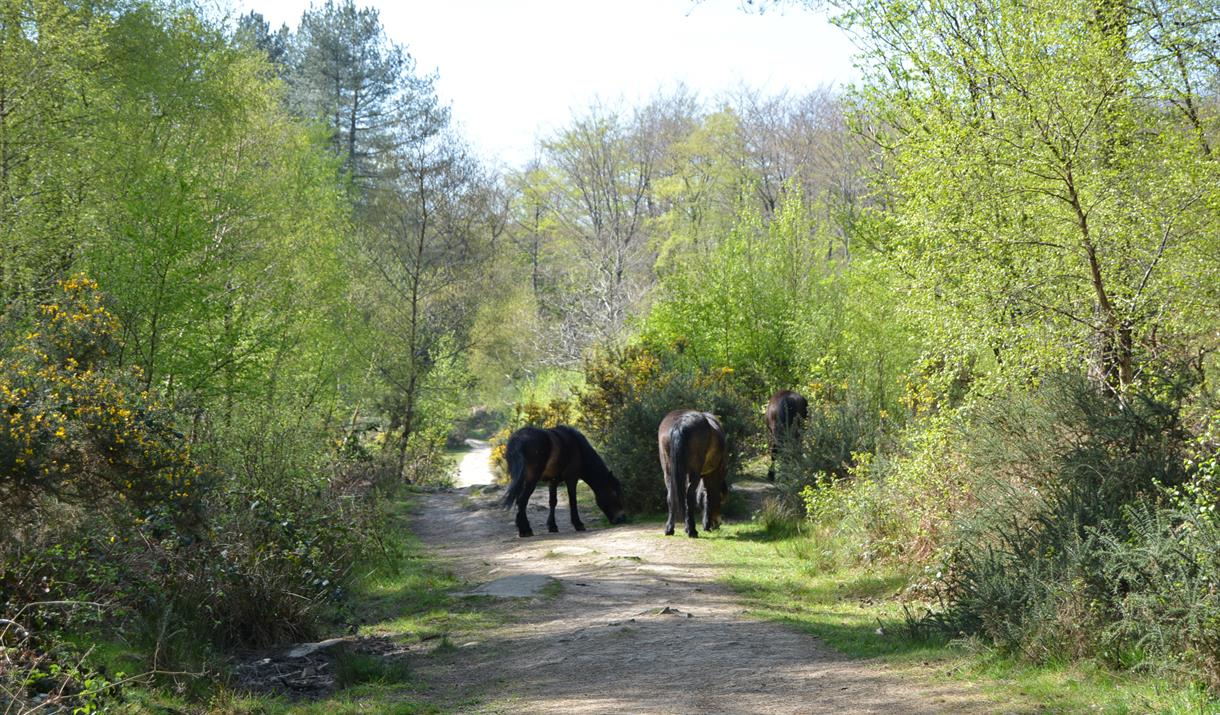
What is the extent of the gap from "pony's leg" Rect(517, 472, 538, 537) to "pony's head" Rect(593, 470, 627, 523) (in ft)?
4.32

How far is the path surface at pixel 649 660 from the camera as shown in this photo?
236 inches

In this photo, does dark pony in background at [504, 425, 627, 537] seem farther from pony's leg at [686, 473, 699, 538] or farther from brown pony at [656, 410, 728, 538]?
pony's leg at [686, 473, 699, 538]

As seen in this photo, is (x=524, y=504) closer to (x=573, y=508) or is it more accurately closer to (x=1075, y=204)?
(x=573, y=508)

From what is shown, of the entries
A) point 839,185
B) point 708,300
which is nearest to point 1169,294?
point 708,300

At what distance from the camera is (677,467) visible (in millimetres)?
13102

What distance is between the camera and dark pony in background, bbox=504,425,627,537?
1433cm

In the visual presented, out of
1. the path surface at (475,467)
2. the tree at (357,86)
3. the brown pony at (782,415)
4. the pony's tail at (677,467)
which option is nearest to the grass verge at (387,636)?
the pony's tail at (677,467)

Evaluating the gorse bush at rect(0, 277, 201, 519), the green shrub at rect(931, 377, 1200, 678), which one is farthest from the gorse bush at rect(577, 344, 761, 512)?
the gorse bush at rect(0, 277, 201, 519)

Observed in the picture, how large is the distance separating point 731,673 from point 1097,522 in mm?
2724

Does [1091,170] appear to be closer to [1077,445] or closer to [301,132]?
[1077,445]

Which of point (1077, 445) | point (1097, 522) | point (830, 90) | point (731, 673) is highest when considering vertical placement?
point (830, 90)

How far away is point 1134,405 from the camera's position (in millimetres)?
7133

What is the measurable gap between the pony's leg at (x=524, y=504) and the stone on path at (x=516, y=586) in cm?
361

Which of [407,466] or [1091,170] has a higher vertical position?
[1091,170]
